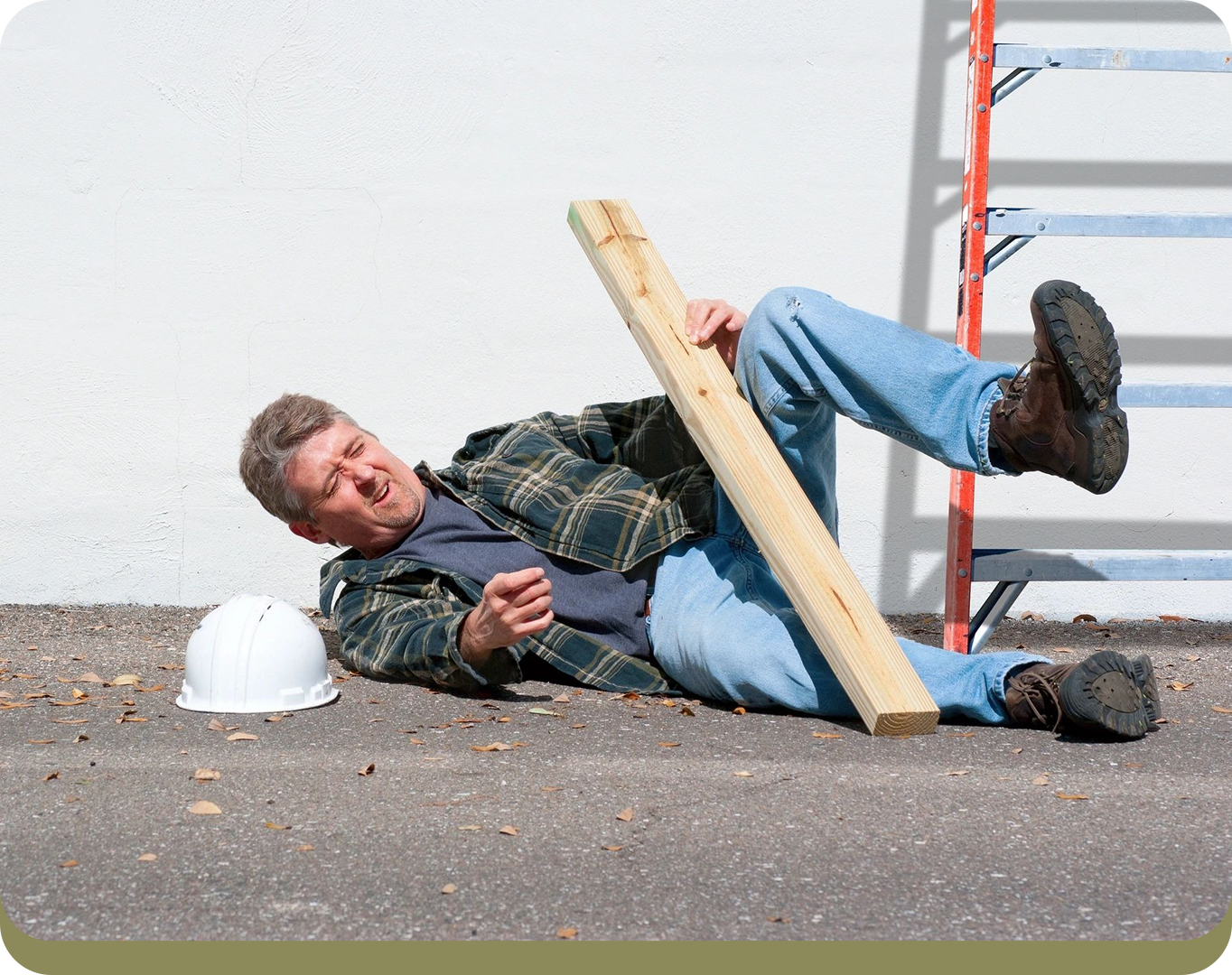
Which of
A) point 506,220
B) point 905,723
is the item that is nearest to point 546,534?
point 905,723

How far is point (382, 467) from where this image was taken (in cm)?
282

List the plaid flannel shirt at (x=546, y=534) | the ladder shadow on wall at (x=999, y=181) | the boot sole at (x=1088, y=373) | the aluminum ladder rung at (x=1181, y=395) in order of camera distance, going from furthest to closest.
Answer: the ladder shadow on wall at (x=999, y=181) → the aluminum ladder rung at (x=1181, y=395) → the plaid flannel shirt at (x=546, y=534) → the boot sole at (x=1088, y=373)

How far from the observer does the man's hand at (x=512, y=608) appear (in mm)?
2322

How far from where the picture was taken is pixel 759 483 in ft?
7.83

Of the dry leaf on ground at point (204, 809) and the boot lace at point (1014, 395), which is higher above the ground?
the boot lace at point (1014, 395)

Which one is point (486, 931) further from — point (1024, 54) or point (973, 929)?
point (1024, 54)

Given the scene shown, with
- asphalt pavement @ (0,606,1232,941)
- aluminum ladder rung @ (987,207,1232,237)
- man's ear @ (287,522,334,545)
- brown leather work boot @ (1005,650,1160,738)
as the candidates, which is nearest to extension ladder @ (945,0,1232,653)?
aluminum ladder rung @ (987,207,1232,237)

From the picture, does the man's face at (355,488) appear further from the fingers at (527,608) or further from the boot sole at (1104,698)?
the boot sole at (1104,698)

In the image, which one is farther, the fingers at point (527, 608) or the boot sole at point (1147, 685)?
the fingers at point (527, 608)

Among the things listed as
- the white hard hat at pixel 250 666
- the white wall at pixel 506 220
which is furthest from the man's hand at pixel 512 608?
the white wall at pixel 506 220

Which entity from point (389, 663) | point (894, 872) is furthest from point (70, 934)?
point (389, 663)

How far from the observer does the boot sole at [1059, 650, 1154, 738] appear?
211cm

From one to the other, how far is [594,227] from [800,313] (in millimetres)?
684

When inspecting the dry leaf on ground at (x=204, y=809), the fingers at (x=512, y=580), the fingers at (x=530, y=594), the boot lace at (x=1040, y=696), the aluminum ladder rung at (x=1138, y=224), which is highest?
the aluminum ladder rung at (x=1138, y=224)
